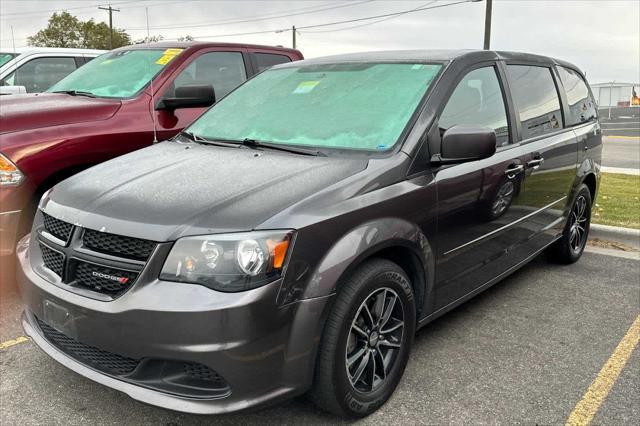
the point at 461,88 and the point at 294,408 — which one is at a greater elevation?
the point at 461,88

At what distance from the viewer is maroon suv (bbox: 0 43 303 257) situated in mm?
3963

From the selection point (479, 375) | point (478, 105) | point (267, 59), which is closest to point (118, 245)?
point (479, 375)

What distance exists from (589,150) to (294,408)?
3.67 meters

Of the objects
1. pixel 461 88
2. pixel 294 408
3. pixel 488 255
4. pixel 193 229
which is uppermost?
pixel 461 88

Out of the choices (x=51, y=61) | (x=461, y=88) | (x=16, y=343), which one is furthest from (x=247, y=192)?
(x=51, y=61)

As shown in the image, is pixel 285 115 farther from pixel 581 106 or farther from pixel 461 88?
pixel 581 106

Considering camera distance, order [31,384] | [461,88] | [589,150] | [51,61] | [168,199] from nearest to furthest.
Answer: [168,199] → [31,384] → [461,88] → [589,150] → [51,61]

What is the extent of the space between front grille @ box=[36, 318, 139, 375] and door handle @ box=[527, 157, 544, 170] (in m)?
2.83

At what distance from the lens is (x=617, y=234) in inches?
243

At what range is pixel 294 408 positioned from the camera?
2887 mm

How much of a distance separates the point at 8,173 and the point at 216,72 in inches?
92.4

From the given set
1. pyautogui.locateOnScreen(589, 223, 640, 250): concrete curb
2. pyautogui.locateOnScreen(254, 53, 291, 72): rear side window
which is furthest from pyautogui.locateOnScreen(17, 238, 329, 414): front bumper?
pyautogui.locateOnScreen(589, 223, 640, 250): concrete curb

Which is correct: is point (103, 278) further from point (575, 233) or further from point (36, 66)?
point (36, 66)

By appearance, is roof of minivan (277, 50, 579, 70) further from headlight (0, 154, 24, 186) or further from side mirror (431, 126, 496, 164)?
headlight (0, 154, 24, 186)
